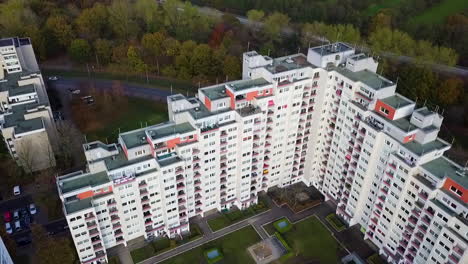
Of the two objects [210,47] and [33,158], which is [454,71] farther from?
[33,158]

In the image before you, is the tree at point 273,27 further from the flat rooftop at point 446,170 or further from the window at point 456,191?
the window at point 456,191

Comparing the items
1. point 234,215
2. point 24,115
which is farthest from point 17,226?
point 234,215

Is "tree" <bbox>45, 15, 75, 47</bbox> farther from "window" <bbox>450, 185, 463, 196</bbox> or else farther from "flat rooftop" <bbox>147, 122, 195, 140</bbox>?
"window" <bbox>450, 185, 463, 196</bbox>

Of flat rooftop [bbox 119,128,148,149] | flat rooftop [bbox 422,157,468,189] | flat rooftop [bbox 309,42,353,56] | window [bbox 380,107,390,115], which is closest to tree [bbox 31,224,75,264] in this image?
flat rooftop [bbox 119,128,148,149]

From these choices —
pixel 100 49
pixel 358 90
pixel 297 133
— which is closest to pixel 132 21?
pixel 100 49

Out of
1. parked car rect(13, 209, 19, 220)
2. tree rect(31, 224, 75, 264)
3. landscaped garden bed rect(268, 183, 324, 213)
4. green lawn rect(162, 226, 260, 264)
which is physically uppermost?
tree rect(31, 224, 75, 264)

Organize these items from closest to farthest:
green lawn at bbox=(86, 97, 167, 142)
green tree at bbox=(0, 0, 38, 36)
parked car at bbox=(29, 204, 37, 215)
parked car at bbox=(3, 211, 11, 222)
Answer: parked car at bbox=(3, 211, 11, 222), parked car at bbox=(29, 204, 37, 215), green lawn at bbox=(86, 97, 167, 142), green tree at bbox=(0, 0, 38, 36)

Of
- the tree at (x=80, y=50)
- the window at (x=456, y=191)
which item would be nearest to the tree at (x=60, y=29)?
the tree at (x=80, y=50)
